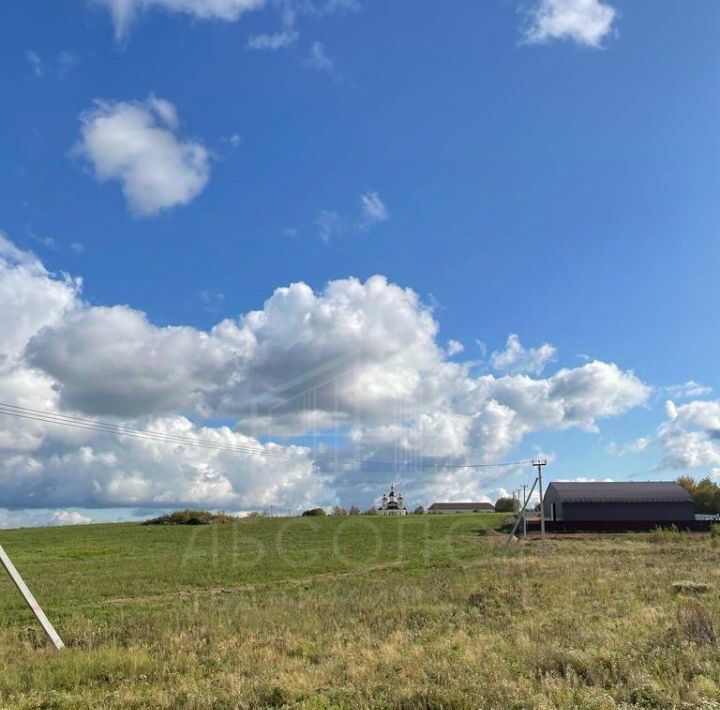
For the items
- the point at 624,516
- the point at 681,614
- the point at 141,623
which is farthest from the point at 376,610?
the point at 624,516

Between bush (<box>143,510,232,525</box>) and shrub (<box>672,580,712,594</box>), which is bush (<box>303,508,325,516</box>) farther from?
shrub (<box>672,580,712,594</box>)

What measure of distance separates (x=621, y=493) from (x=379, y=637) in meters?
69.7

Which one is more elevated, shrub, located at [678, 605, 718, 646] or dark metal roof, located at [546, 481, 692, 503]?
dark metal roof, located at [546, 481, 692, 503]

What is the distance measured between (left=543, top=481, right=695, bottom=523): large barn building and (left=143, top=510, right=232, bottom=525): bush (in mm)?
40071

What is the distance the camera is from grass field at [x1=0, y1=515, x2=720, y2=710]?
9539 mm

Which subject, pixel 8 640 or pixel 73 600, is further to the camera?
pixel 73 600

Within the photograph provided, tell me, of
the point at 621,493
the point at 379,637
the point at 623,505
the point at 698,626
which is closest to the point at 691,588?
the point at 698,626

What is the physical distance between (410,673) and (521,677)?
5.59ft

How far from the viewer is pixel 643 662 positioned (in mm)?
10312

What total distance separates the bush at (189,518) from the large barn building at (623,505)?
40.1 metres

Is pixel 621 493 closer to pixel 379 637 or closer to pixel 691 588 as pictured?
pixel 691 588

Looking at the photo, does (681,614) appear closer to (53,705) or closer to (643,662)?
(643,662)

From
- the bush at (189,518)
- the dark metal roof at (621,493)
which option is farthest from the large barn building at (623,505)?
the bush at (189,518)

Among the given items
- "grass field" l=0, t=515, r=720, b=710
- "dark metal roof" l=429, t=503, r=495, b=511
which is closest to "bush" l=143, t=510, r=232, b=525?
"grass field" l=0, t=515, r=720, b=710
